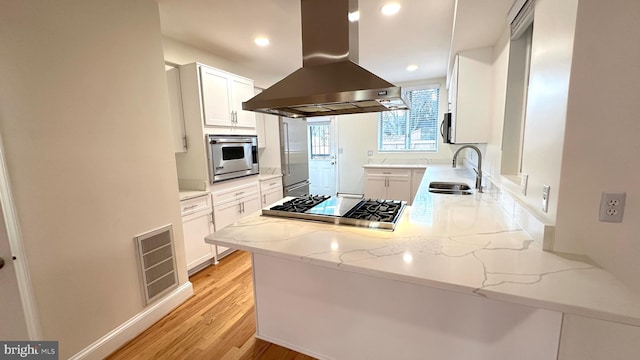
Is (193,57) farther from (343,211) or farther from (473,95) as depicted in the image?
(473,95)

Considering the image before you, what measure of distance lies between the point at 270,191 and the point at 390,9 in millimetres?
2735

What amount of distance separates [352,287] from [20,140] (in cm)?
195

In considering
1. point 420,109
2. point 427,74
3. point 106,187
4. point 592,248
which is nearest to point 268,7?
point 106,187

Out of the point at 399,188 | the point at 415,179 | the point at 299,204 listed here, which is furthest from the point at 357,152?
the point at 299,204

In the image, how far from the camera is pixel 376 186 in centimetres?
477

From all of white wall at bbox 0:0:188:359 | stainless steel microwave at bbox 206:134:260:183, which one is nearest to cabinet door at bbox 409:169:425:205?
stainless steel microwave at bbox 206:134:260:183

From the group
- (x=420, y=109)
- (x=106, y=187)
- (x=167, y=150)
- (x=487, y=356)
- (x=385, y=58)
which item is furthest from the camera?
(x=420, y=109)

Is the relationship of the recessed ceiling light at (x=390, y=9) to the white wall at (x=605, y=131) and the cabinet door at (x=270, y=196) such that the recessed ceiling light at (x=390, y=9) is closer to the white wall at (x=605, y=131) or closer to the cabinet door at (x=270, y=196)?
the white wall at (x=605, y=131)

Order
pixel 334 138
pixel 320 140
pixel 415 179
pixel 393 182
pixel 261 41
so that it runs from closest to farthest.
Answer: pixel 261 41 → pixel 415 179 → pixel 393 182 → pixel 334 138 → pixel 320 140

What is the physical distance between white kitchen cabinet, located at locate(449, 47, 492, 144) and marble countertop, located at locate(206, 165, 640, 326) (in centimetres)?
109

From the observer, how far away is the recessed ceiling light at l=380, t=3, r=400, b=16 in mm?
2180

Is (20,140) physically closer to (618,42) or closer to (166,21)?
(166,21)

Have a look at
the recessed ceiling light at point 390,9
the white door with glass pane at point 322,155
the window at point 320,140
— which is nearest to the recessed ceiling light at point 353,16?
the recessed ceiling light at point 390,9

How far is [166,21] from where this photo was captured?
2355 mm
